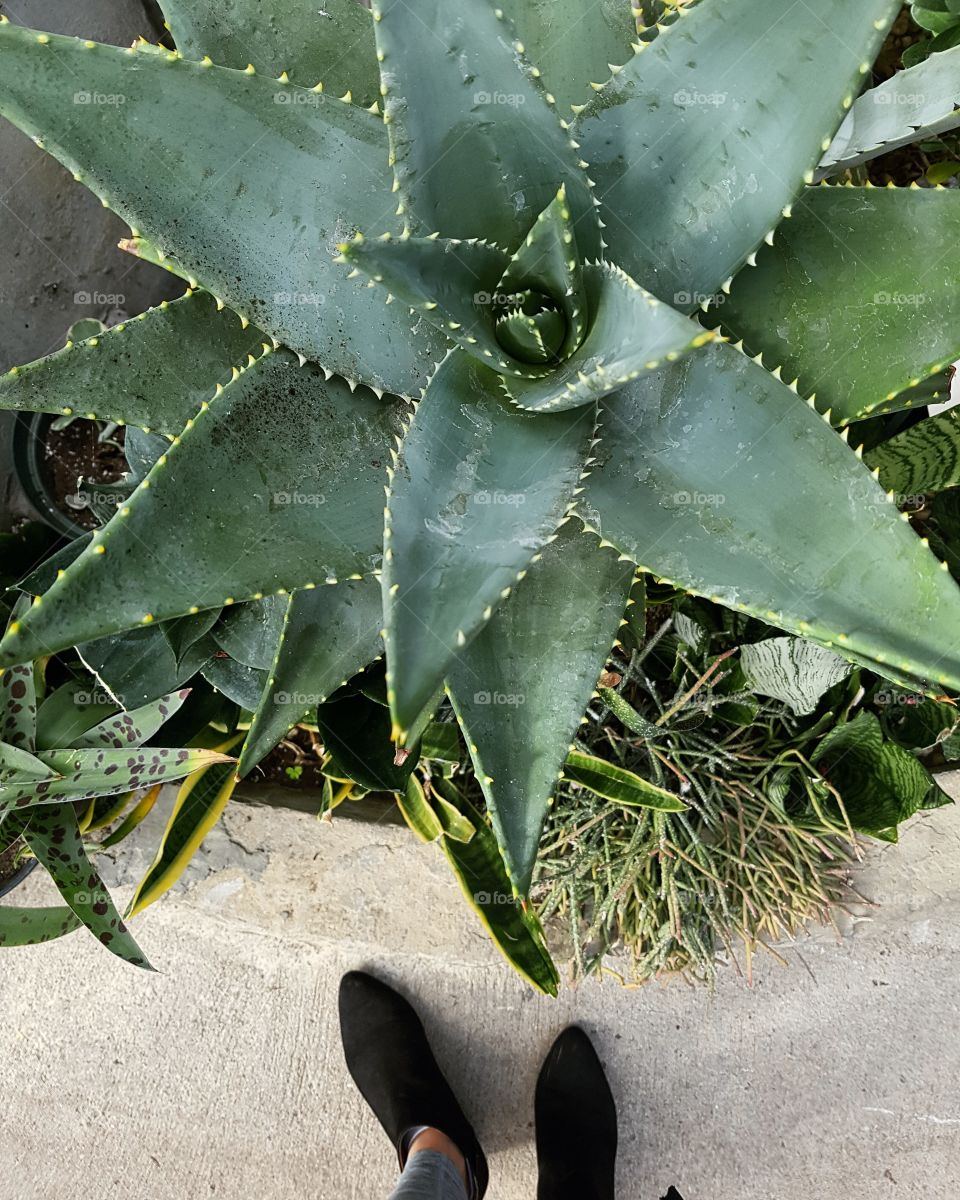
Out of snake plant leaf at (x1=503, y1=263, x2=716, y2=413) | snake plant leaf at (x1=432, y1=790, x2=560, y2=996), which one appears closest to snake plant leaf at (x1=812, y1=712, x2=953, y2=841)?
snake plant leaf at (x1=432, y1=790, x2=560, y2=996)

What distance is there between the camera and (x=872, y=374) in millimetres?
716

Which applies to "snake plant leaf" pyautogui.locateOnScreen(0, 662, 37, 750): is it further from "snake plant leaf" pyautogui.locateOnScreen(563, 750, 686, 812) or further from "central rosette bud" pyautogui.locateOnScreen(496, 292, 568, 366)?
"central rosette bud" pyautogui.locateOnScreen(496, 292, 568, 366)

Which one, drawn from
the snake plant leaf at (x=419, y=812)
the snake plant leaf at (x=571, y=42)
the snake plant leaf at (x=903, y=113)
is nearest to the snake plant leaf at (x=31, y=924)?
the snake plant leaf at (x=419, y=812)

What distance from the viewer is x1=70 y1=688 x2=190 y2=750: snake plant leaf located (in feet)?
3.59

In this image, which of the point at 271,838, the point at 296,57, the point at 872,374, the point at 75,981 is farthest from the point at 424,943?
the point at 296,57

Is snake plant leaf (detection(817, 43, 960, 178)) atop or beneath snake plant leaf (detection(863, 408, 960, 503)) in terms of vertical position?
atop

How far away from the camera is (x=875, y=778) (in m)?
1.26

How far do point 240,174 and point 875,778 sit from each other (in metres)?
1.12

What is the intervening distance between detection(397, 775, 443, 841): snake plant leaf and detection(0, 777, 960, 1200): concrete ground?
0.83 ft

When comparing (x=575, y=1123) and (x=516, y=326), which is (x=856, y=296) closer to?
(x=516, y=326)

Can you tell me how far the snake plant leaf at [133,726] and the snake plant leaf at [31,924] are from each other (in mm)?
252

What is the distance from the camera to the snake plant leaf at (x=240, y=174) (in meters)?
0.63

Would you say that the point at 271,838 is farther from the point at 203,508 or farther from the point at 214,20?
the point at 214,20

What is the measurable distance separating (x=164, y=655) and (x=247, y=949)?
0.88 m
